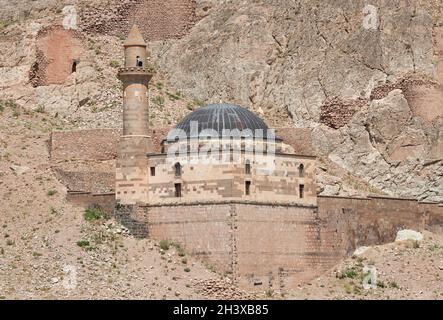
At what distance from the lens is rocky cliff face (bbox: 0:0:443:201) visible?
A: 387 feet

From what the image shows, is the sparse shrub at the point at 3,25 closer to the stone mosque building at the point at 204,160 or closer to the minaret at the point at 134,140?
the stone mosque building at the point at 204,160

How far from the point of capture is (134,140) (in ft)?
356

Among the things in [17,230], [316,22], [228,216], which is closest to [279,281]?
[228,216]

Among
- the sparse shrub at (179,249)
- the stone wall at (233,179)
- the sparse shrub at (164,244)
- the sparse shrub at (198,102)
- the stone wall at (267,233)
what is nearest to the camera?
the stone wall at (267,233)

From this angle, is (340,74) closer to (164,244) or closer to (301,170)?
(301,170)

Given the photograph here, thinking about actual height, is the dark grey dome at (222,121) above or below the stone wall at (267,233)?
above

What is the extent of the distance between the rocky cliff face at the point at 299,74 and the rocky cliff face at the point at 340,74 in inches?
1.8

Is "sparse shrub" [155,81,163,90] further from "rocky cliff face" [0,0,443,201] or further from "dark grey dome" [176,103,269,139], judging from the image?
"dark grey dome" [176,103,269,139]

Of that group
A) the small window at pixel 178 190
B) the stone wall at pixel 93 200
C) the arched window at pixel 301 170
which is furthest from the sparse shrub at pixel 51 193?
the arched window at pixel 301 170

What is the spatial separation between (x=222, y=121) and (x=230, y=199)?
345 centimetres

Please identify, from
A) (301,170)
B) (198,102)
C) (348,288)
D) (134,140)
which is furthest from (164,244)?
(198,102)

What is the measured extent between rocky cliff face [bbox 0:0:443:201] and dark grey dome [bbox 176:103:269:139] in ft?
22.3

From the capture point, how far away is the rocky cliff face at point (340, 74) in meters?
118

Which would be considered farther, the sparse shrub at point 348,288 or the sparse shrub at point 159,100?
the sparse shrub at point 159,100
